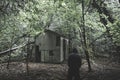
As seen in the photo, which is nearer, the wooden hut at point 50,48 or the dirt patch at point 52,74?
the dirt patch at point 52,74

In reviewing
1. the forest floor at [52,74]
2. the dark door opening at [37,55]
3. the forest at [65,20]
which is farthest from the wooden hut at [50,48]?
the forest floor at [52,74]

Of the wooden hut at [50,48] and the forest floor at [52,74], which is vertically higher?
the wooden hut at [50,48]

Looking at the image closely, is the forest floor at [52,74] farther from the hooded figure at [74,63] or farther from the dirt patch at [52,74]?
the hooded figure at [74,63]

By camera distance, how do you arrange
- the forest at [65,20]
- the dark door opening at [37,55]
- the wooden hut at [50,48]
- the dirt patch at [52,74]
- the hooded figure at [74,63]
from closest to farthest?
the hooded figure at [74,63] < the forest at [65,20] < the dirt patch at [52,74] < the wooden hut at [50,48] < the dark door opening at [37,55]

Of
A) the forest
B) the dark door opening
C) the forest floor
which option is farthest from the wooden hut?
the forest floor

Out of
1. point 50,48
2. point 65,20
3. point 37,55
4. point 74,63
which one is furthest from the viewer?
point 37,55

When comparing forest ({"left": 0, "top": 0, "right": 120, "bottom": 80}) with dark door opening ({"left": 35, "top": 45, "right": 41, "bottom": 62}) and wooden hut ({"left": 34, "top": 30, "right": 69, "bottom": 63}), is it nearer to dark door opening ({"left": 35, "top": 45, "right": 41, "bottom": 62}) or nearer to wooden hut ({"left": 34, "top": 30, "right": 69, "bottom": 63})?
wooden hut ({"left": 34, "top": 30, "right": 69, "bottom": 63})

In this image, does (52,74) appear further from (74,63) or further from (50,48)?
(50,48)

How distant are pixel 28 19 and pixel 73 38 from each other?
1209 centimetres

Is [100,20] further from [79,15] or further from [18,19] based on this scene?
[18,19]

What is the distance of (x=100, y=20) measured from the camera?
811 inches

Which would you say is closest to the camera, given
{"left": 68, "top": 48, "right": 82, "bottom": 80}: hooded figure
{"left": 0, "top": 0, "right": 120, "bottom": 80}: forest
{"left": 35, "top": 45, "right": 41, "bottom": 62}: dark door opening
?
{"left": 68, "top": 48, "right": 82, "bottom": 80}: hooded figure

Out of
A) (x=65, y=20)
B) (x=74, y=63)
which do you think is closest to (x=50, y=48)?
(x=65, y=20)

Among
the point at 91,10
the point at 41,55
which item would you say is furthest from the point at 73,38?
the point at 91,10
